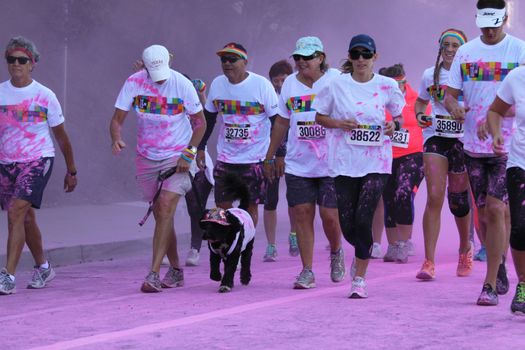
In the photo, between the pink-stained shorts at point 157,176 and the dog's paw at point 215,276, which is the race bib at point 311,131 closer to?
the pink-stained shorts at point 157,176

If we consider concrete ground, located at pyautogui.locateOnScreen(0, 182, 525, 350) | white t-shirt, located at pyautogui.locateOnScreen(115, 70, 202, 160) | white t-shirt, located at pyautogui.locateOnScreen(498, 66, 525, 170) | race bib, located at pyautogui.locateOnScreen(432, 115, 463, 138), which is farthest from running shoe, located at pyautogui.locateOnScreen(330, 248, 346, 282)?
white t-shirt, located at pyautogui.locateOnScreen(498, 66, 525, 170)

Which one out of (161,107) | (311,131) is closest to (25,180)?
(161,107)

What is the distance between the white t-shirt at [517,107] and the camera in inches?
325

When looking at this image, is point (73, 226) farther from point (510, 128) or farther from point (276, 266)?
point (510, 128)

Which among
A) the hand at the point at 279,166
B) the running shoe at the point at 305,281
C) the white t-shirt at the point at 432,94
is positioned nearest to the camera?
the running shoe at the point at 305,281

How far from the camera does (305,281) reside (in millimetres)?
10234

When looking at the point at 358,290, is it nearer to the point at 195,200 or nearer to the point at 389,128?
the point at 389,128

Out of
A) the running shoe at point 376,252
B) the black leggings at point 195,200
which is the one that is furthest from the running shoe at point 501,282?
the black leggings at point 195,200

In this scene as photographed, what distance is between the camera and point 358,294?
940 cm

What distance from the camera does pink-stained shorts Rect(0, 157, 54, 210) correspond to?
34.6 feet

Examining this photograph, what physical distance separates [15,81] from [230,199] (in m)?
2.22

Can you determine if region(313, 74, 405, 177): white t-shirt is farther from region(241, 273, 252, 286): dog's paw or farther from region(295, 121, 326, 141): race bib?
region(241, 273, 252, 286): dog's paw

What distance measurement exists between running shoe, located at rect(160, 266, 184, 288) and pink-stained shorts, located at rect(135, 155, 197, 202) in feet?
2.15

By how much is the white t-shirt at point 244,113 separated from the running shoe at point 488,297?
3.66 m
